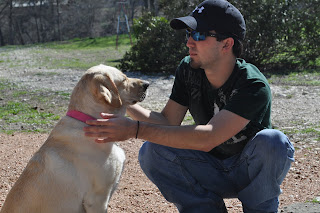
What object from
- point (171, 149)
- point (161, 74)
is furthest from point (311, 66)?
point (171, 149)

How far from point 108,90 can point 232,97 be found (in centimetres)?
83

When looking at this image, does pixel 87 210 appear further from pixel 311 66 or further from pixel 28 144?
pixel 311 66

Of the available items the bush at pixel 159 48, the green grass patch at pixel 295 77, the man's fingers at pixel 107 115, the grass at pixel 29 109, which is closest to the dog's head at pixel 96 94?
the man's fingers at pixel 107 115

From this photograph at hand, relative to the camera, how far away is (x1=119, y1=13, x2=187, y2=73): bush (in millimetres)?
10914

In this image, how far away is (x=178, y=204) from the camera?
2904mm

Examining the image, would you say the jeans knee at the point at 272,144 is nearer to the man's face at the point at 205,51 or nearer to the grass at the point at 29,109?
the man's face at the point at 205,51

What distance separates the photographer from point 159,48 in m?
11.1

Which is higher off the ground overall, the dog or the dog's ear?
the dog's ear

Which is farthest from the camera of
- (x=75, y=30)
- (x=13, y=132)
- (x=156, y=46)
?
(x=75, y=30)

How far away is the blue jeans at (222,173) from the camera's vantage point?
2545 millimetres

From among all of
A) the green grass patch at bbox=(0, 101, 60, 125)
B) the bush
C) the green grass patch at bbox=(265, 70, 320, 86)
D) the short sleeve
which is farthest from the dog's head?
the bush

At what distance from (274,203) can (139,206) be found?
1244 millimetres

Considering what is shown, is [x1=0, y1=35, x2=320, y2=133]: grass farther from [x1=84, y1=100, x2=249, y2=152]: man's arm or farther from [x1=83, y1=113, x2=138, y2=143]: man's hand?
[x1=83, y1=113, x2=138, y2=143]: man's hand

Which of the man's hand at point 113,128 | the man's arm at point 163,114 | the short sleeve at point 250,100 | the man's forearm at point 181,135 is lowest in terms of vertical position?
the man's arm at point 163,114
